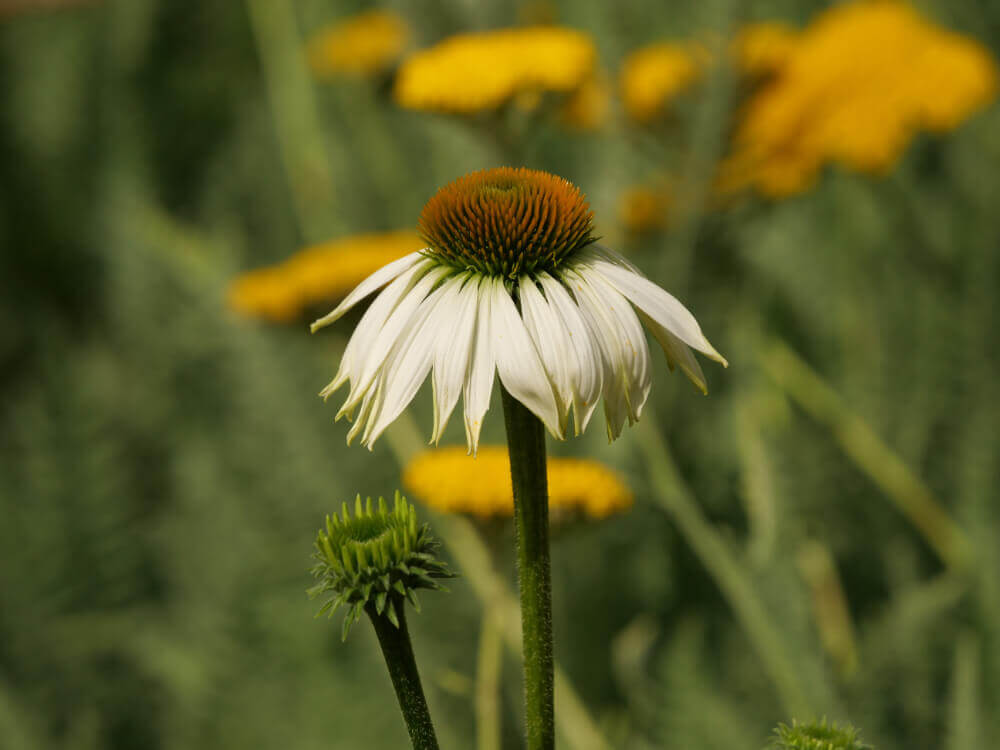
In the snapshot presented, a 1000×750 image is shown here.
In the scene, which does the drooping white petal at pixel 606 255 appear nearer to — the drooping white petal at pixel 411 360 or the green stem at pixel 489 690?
the drooping white petal at pixel 411 360

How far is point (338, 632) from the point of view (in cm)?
68

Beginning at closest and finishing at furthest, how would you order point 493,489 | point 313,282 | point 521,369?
1. point 521,369
2. point 493,489
3. point 313,282

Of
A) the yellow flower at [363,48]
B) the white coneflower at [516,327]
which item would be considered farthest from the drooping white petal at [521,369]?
the yellow flower at [363,48]

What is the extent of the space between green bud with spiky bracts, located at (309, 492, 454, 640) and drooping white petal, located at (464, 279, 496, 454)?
0.08 feet

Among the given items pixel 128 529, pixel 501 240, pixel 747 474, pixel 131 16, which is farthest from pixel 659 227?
pixel 131 16

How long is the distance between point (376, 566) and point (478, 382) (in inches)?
1.6

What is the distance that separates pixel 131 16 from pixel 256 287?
2.32 feet

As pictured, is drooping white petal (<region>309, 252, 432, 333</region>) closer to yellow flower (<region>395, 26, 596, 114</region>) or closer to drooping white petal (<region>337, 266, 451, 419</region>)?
drooping white petal (<region>337, 266, 451, 419</region>)

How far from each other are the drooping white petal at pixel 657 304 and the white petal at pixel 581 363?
0.01 m

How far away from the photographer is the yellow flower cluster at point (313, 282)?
478mm

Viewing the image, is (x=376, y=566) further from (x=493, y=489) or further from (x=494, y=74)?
(x=494, y=74)

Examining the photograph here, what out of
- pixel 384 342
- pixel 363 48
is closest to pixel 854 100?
pixel 363 48

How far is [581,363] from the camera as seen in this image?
0.54ft

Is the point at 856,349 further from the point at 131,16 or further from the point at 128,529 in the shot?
the point at 131,16
